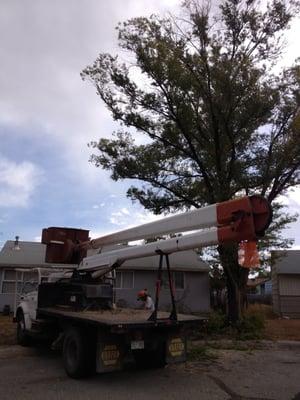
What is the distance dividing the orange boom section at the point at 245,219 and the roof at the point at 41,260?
17.2 metres

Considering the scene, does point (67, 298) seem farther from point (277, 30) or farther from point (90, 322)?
point (277, 30)

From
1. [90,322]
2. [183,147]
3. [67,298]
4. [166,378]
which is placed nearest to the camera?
[90,322]

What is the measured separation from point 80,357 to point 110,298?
232 centimetres

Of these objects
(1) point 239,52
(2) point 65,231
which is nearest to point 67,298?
(2) point 65,231

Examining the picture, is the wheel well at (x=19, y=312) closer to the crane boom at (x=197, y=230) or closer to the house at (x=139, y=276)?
the crane boom at (x=197, y=230)

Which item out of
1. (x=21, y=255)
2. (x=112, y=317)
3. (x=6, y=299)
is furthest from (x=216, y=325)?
(x=21, y=255)

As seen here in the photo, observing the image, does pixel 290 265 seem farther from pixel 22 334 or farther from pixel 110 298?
pixel 110 298

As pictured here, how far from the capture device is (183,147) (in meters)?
18.1

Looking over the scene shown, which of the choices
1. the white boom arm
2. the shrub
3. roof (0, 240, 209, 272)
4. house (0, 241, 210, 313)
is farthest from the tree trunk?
roof (0, 240, 209, 272)

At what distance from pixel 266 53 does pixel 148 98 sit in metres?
4.63

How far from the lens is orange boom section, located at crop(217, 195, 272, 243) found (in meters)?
7.24

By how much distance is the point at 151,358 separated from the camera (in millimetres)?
10055

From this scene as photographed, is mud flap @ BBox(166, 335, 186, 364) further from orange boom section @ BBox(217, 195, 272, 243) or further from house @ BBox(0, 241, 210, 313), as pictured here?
house @ BBox(0, 241, 210, 313)

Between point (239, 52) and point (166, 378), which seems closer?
point (166, 378)
